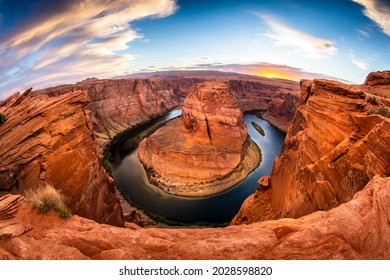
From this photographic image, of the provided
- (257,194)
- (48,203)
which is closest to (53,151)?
(48,203)

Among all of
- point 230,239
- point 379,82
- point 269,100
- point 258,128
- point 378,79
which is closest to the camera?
point 230,239

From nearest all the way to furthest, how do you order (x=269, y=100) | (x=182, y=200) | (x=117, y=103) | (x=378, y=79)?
1. (x=378, y=79)
2. (x=182, y=200)
3. (x=117, y=103)
4. (x=269, y=100)

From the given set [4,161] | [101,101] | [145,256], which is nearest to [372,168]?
[145,256]

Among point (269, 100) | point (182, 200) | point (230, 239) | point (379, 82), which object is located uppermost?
point (379, 82)

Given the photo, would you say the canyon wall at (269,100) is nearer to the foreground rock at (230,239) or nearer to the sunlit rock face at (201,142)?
the sunlit rock face at (201,142)

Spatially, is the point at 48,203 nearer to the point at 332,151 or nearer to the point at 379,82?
the point at 332,151

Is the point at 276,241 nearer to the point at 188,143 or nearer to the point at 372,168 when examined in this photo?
the point at 372,168

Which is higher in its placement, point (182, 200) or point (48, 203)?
point (48, 203)

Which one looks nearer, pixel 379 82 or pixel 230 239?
pixel 230 239
